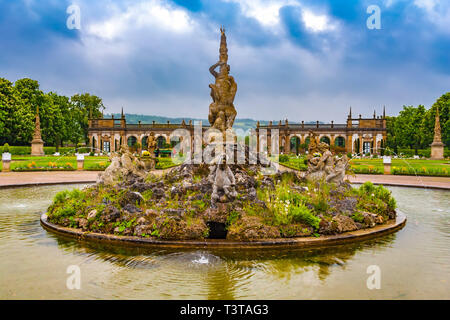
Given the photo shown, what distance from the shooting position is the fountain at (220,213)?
723 centimetres

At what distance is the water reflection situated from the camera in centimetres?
504

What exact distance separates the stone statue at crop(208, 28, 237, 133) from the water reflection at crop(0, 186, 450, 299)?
831 centimetres

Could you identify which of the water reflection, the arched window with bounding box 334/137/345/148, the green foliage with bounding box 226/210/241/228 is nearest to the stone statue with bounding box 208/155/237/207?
the green foliage with bounding box 226/210/241/228

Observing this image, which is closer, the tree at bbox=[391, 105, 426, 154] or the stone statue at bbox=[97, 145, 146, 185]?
the stone statue at bbox=[97, 145, 146, 185]

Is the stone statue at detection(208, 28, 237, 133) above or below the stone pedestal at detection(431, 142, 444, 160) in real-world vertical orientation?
above

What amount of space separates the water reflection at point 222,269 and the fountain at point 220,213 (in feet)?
1.19

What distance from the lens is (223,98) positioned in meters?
15.0

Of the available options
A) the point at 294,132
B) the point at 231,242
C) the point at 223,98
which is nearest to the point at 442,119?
the point at 294,132

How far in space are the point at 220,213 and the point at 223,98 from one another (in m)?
8.01

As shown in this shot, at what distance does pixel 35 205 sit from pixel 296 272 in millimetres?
9448

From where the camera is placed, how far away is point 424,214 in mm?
10750

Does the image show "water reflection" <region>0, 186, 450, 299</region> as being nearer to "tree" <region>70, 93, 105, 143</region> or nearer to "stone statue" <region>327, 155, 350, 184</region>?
"stone statue" <region>327, 155, 350, 184</region>

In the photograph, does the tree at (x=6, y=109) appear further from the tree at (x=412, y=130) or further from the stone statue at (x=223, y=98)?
the tree at (x=412, y=130)

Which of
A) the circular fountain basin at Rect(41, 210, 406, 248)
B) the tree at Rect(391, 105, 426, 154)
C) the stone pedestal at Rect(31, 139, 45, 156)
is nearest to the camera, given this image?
the circular fountain basin at Rect(41, 210, 406, 248)
